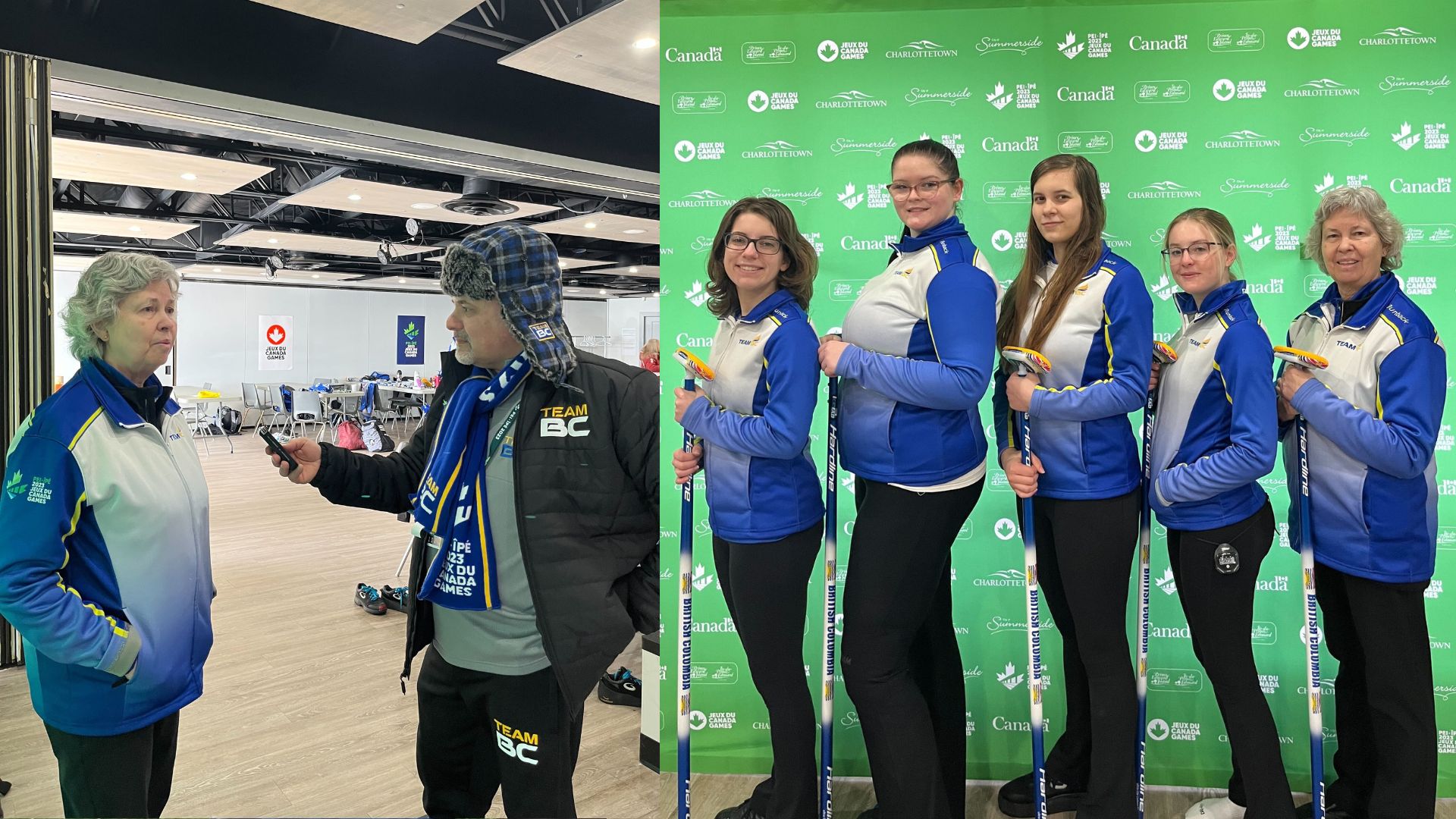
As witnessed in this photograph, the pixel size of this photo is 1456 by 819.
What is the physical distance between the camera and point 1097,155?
2582 mm

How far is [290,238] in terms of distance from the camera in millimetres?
11383

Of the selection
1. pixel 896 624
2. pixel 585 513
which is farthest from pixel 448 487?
pixel 896 624

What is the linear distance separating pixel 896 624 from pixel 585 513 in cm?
82

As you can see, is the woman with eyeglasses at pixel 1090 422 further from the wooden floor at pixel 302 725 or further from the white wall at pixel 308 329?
the white wall at pixel 308 329

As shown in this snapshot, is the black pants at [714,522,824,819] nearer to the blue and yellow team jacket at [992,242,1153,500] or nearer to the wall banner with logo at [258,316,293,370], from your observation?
the blue and yellow team jacket at [992,242,1153,500]

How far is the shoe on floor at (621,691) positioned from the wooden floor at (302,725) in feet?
0.12

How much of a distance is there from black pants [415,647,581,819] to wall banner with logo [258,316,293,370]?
59.5 ft

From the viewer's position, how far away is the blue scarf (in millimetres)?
1597

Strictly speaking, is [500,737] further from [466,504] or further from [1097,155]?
[1097,155]

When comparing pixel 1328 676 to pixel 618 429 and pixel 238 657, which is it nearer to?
pixel 618 429

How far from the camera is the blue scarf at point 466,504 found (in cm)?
160

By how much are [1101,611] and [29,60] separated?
4412 mm

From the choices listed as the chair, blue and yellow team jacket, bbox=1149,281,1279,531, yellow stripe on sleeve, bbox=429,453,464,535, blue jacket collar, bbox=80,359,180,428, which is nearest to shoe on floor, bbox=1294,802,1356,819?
blue and yellow team jacket, bbox=1149,281,1279,531

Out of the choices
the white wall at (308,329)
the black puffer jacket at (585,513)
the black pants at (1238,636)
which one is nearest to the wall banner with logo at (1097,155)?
the black pants at (1238,636)
